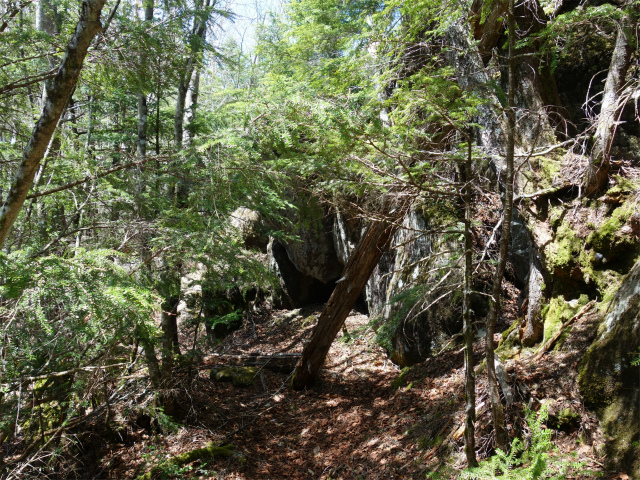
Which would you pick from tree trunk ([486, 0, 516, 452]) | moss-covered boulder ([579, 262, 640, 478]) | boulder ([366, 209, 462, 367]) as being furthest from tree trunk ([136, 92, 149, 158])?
moss-covered boulder ([579, 262, 640, 478])

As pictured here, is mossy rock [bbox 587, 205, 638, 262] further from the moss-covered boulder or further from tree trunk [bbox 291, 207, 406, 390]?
tree trunk [bbox 291, 207, 406, 390]

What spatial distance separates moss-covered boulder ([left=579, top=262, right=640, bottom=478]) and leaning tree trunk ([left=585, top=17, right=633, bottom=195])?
46.1 inches

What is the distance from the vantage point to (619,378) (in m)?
3.22

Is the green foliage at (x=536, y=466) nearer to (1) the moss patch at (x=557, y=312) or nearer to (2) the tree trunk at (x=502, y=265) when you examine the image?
(2) the tree trunk at (x=502, y=265)

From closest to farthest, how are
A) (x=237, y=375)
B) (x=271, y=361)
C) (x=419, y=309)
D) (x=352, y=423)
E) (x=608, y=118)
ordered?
(x=608, y=118), (x=419, y=309), (x=352, y=423), (x=237, y=375), (x=271, y=361)

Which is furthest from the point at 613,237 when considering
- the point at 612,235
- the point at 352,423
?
the point at 352,423

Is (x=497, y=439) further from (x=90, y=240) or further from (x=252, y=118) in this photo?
(x=90, y=240)

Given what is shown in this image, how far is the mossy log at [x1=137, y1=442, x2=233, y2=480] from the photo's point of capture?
211 inches

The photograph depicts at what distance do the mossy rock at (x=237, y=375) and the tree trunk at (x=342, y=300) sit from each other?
996mm

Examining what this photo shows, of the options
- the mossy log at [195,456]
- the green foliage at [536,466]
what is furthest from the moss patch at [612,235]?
the mossy log at [195,456]

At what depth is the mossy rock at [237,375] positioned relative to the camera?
8172mm

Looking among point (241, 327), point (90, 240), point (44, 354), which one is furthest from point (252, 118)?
point (241, 327)

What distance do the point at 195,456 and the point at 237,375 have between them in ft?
8.73

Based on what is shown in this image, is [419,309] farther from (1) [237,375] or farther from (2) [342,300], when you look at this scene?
(1) [237,375]
